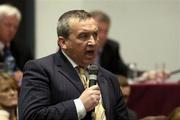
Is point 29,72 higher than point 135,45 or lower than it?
higher

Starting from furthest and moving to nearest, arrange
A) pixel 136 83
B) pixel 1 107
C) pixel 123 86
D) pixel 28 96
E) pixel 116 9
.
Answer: pixel 116 9 → pixel 136 83 → pixel 123 86 → pixel 1 107 → pixel 28 96

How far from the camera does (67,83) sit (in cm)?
284

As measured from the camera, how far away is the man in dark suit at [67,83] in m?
2.72

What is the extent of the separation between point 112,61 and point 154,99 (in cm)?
84

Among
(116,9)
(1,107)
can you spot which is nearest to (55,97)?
(1,107)

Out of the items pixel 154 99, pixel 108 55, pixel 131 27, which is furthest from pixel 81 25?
pixel 131 27

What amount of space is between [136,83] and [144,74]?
33 cm

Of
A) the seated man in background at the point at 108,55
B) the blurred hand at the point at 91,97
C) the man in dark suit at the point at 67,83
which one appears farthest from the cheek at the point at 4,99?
the seated man in background at the point at 108,55

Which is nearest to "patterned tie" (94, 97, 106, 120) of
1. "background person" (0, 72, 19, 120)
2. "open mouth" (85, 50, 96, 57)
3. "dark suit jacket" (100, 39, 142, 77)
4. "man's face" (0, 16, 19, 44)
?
"open mouth" (85, 50, 96, 57)

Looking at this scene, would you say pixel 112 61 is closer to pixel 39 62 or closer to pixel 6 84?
pixel 6 84

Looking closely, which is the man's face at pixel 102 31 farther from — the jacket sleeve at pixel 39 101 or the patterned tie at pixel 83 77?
the jacket sleeve at pixel 39 101

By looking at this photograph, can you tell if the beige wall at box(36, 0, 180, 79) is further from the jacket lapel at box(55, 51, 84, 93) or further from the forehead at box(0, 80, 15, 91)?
the jacket lapel at box(55, 51, 84, 93)

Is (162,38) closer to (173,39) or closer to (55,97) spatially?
(173,39)

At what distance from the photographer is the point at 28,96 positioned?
278 centimetres
